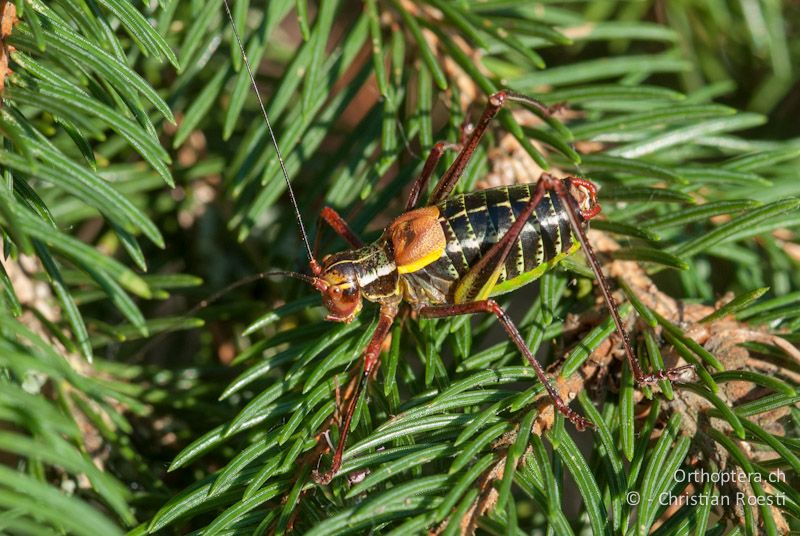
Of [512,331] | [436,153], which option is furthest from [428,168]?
[512,331]

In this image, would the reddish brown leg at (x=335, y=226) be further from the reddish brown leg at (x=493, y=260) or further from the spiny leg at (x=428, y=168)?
the reddish brown leg at (x=493, y=260)

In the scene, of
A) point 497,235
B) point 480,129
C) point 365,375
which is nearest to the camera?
point 365,375

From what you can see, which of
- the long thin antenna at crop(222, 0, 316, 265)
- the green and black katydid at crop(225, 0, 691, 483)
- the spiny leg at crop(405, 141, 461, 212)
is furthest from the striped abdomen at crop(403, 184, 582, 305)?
the long thin antenna at crop(222, 0, 316, 265)

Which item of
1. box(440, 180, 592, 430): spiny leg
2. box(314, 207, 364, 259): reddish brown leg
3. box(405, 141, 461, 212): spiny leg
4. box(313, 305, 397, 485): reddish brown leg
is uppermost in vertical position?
box(405, 141, 461, 212): spiny leg

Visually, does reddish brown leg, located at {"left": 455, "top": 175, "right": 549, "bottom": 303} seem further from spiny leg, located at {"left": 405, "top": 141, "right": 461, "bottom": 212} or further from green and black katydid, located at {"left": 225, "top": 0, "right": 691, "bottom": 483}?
spiny leg, located at {"left": 405, "top": 141, "right": 461, "bottom": 212}

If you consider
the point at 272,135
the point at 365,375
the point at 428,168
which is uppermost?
the point at 272,135

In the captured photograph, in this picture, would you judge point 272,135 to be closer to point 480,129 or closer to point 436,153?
point 436,153

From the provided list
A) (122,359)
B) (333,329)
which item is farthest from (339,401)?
(122,359)
